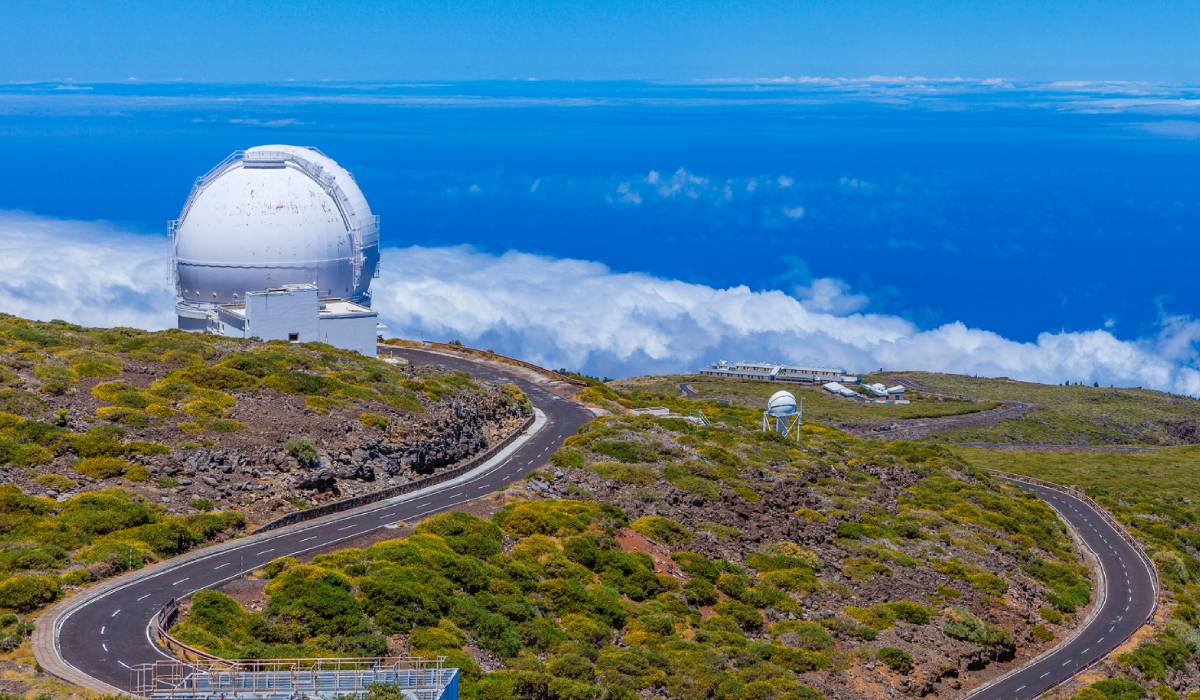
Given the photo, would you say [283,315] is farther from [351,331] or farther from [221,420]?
[221,420]

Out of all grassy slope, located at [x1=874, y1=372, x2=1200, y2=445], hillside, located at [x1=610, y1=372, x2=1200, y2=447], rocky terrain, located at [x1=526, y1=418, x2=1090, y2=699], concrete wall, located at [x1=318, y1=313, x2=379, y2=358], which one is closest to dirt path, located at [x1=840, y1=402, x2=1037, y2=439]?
hillside, located at [x1=610, y1=372, x2=1200, y2=447]

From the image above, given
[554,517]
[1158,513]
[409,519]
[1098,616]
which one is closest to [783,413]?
[1098,616]

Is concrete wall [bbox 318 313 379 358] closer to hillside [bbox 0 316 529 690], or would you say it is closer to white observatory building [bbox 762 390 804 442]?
hillside [bbox 0 316 529 690]

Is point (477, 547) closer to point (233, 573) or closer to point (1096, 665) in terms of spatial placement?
point (233, 573)

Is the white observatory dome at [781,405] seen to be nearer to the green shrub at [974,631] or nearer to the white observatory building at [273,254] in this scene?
the white observatory building at [273,254]

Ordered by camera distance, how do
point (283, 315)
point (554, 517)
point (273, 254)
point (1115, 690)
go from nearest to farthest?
point (1115, 690), point (554, 517), point (283, 315), point (273, 254)

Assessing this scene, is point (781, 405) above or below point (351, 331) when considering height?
below
